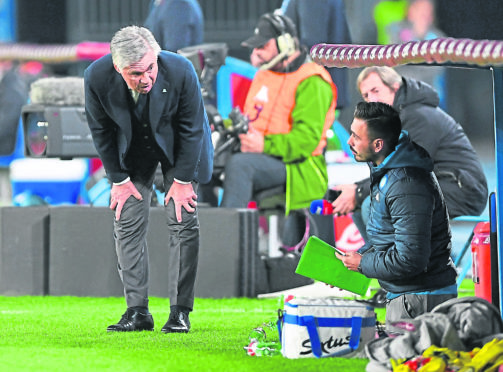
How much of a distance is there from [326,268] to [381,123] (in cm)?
64

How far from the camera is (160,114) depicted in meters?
5.75

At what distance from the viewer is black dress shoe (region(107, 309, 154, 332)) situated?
19.2 feet

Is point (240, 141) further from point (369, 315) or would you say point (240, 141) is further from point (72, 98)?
point (369, 315)

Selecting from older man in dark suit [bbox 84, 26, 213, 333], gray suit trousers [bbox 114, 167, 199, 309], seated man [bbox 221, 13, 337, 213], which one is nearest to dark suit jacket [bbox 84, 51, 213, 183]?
older man in dark suit [bbox 84, 26, 213, 333]

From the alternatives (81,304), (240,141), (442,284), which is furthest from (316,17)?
(442,284)

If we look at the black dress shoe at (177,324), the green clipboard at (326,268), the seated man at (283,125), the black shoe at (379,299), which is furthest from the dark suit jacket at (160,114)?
the seated man at (283,125)

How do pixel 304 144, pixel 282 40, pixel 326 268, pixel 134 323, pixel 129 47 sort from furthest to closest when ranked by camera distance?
pixel 282 40 → pixel 304 144 → pixel 134 323 → pixel 129 47 → pixel 326 268

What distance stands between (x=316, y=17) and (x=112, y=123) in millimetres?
4151

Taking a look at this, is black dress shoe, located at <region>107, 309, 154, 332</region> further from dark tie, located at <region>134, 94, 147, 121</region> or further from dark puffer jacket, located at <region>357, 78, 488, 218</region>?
dark puffer jacket, located at <region>357, 78, 488, 218</region>

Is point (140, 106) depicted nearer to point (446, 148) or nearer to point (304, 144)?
point (446, 148)

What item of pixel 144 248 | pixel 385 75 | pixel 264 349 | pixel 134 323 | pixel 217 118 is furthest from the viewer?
pixel 217 118

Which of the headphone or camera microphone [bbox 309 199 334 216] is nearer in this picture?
camera microphone [bbox 309 199 334 216]

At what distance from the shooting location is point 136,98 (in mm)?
5789

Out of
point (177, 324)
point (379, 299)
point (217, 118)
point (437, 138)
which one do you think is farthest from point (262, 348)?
point (217, 118)
